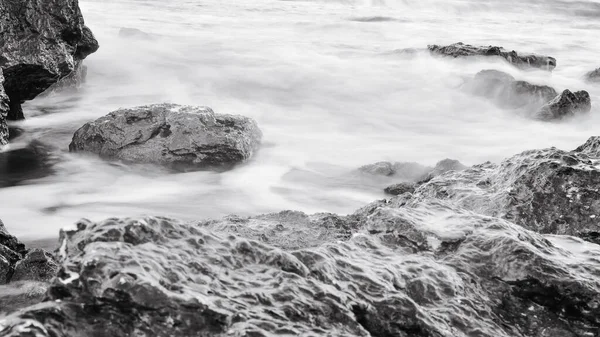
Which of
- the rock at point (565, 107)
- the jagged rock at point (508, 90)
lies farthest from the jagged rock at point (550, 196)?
the jagged rock at point (508, 90)

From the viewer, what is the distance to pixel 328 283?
7.80 ft

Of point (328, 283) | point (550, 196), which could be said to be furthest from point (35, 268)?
point (550, 196)

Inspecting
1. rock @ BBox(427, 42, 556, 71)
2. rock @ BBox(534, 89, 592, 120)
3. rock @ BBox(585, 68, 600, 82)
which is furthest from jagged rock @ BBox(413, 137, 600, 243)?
rock @ BBox(585, 68, 600, 82)

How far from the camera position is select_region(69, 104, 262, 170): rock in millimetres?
7887

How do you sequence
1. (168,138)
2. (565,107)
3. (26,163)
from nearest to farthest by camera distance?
(168,138)
(26,163)
(565,107)

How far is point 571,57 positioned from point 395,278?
17.0m

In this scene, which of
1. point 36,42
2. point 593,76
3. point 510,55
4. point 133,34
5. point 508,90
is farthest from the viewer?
point 133,34

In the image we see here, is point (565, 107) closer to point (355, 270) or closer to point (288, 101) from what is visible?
point (288, 101)

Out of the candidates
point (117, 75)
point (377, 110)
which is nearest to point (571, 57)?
point (377, 110)

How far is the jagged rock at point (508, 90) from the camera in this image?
12.0m

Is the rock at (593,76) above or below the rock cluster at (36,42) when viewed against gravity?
below

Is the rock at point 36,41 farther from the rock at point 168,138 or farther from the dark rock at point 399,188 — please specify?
the dark rock at point 399,188

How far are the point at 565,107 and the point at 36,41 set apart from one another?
25.7 ft

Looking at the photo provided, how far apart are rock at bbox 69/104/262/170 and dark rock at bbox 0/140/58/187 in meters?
0.43
